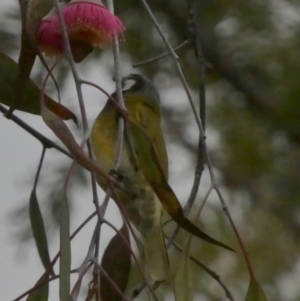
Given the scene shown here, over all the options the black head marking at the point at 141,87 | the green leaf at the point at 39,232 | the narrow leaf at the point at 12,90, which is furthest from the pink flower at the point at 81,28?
the black head marking at the point at 141,87

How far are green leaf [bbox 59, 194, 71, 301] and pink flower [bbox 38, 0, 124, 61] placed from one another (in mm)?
185

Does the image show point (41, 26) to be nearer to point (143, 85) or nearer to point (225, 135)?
point (143, 85)

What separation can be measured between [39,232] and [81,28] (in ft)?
0.69

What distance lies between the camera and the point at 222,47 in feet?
5.09

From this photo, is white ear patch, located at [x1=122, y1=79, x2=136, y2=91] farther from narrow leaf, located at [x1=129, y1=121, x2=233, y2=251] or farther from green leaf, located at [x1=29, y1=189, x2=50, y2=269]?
narrow leaf, located at [x1=129, y1=121, x2=233, y2=251]

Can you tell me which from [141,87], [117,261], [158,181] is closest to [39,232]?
[117,261]

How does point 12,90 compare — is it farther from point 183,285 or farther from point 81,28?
point 183,285

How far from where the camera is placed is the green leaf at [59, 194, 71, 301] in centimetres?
55

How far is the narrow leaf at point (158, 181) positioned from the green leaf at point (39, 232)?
0.57 feet

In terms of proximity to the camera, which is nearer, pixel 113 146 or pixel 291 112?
pixel 113 146

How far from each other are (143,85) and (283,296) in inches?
31.1

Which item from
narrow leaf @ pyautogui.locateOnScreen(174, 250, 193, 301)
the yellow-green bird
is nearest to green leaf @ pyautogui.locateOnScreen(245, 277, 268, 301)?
narrow leaf @ pyautogui.locateOnScreen(174, 250, 193, 301)

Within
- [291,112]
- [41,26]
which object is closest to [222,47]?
[291,112]

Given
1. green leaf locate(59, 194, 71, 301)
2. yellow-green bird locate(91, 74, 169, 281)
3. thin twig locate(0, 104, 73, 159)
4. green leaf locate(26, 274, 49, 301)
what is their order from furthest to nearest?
yellow-green bird locate(91, 74, 169, 281)
thin twig locate(0, 104, 73, 159)
green leaf locate(26, 274, 49, 301)
green leaf locate(59, 194, 71, 301)
